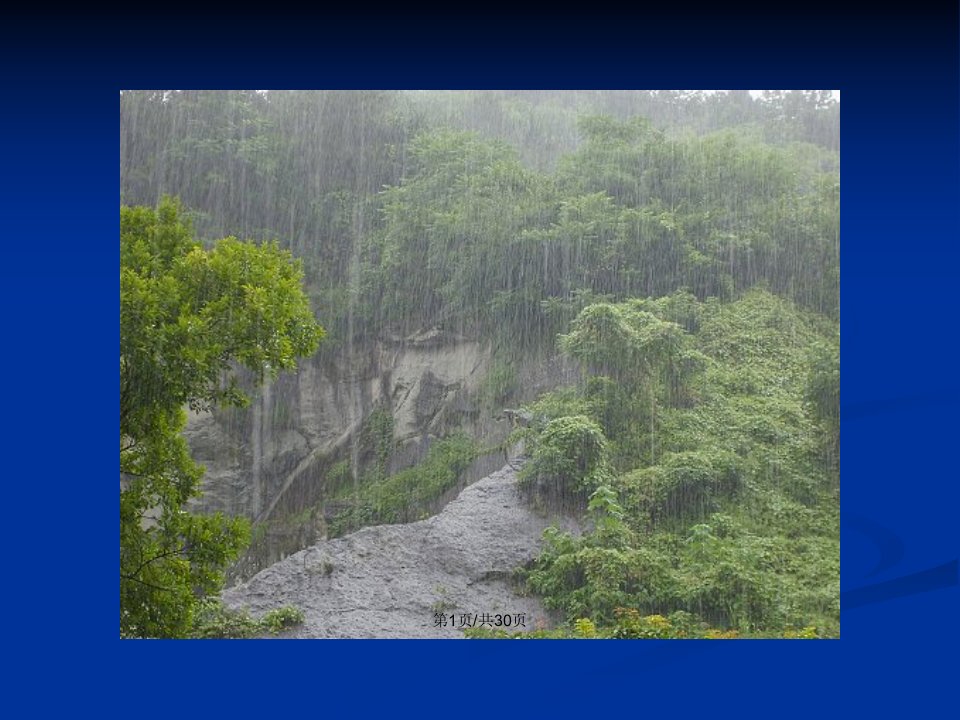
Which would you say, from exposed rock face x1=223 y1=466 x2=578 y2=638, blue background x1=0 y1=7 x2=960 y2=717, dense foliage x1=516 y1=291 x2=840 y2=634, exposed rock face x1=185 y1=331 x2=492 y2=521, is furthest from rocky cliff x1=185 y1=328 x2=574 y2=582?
blue background x1=0 y1=7 x2=960 y2=717

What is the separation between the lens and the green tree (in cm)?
521

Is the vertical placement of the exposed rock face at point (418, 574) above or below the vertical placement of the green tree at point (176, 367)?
below

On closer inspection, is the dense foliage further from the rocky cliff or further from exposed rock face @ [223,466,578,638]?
the rocky cliff

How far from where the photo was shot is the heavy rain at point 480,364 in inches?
218

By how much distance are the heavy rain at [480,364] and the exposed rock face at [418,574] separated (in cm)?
2

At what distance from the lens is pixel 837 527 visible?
5.70 metres

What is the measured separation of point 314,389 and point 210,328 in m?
0.87

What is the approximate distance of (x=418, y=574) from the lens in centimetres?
577

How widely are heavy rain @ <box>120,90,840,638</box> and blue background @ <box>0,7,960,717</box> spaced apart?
36cm
